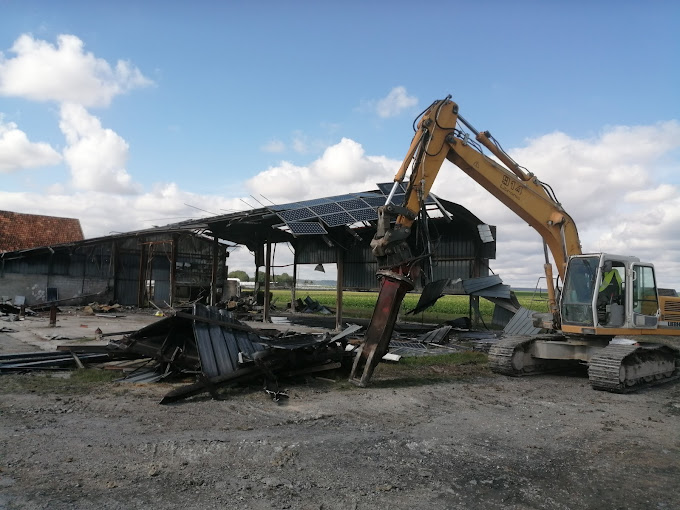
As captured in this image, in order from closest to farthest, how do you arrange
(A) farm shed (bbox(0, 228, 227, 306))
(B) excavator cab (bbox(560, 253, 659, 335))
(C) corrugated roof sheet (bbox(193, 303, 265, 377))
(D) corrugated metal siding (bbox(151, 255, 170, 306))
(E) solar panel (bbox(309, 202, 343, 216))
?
(C) corrugated roof sheet (bbox(193, 303, 265, 377)) < (B) excavator cab (bbox(560, 253, 659, 335)) < (E) solar panel (bbox(309, 202, 343, 216)) < (A) farm shed (bbox(0, 228, 227, 306)) < (D) corrugated metal siding (bbox(151, 255, 170, 306))

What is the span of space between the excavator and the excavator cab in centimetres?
2

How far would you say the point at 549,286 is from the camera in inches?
426

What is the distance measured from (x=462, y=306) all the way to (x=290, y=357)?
29.4m

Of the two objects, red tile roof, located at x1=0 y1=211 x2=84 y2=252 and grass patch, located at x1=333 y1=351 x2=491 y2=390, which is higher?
red tile roof, located at x1=0 y1=211 x2=84 y2=252

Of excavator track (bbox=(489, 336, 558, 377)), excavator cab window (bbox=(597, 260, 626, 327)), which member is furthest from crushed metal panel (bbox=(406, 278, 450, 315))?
excavator cab window (bbox=(597, 260, 626, 327))

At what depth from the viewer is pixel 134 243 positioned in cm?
2912

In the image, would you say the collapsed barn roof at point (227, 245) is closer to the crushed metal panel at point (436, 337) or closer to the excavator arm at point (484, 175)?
the excavator arm at point (484, 175)

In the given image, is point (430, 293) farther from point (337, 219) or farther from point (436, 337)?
point (337, 219)

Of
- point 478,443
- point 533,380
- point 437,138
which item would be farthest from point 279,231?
point 478,443

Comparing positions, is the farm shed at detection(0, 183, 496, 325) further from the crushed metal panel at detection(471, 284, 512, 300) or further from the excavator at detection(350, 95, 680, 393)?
the excavator at detection(350, 95, 680, 393)

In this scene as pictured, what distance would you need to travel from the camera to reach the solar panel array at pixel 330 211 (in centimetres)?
1524

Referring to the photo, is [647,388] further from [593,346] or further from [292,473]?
[292,473]

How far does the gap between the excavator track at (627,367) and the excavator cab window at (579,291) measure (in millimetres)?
746

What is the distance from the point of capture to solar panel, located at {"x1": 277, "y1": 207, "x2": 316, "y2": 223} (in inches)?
609
